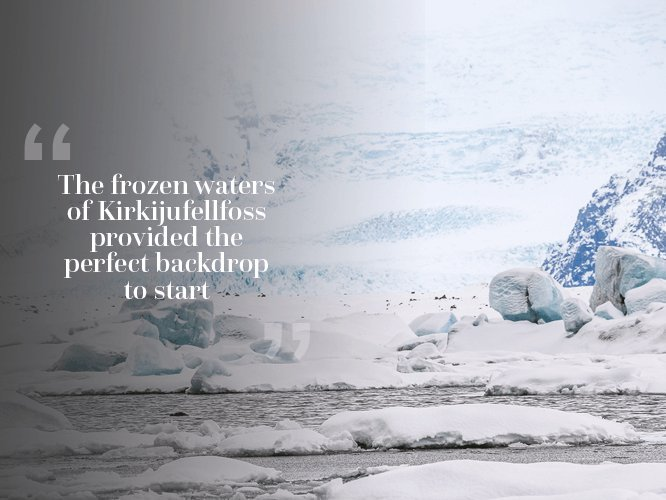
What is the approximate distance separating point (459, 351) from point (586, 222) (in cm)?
2767

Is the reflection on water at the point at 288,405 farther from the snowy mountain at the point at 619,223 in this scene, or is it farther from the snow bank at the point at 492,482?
the snowy mountain at the point at 619,223

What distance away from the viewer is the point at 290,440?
31.3 feet

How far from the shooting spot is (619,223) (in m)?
48.9

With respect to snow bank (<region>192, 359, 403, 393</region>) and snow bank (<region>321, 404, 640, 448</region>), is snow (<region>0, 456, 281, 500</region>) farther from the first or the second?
snow bank (<region>192, 359, 403, 393</region>)

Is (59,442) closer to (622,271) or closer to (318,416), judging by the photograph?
(318,416)

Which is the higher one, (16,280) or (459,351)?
(16,280)

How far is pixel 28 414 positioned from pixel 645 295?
1690cm

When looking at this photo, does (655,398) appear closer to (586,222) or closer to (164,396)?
(164,396)

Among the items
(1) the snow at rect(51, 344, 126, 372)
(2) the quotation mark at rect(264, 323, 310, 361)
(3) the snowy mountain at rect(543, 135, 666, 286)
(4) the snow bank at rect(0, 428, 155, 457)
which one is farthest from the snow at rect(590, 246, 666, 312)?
(3) the snowy mountain at rect(543, 135, 666, 286)

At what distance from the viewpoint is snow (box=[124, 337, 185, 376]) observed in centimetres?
2108

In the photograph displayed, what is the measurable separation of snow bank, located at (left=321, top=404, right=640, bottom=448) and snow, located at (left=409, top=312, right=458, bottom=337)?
2206 cm

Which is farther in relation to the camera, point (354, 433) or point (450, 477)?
point (354, 433)

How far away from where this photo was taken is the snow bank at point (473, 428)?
9617 millimetres

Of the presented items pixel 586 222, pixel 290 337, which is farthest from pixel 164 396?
pixel 586 222
